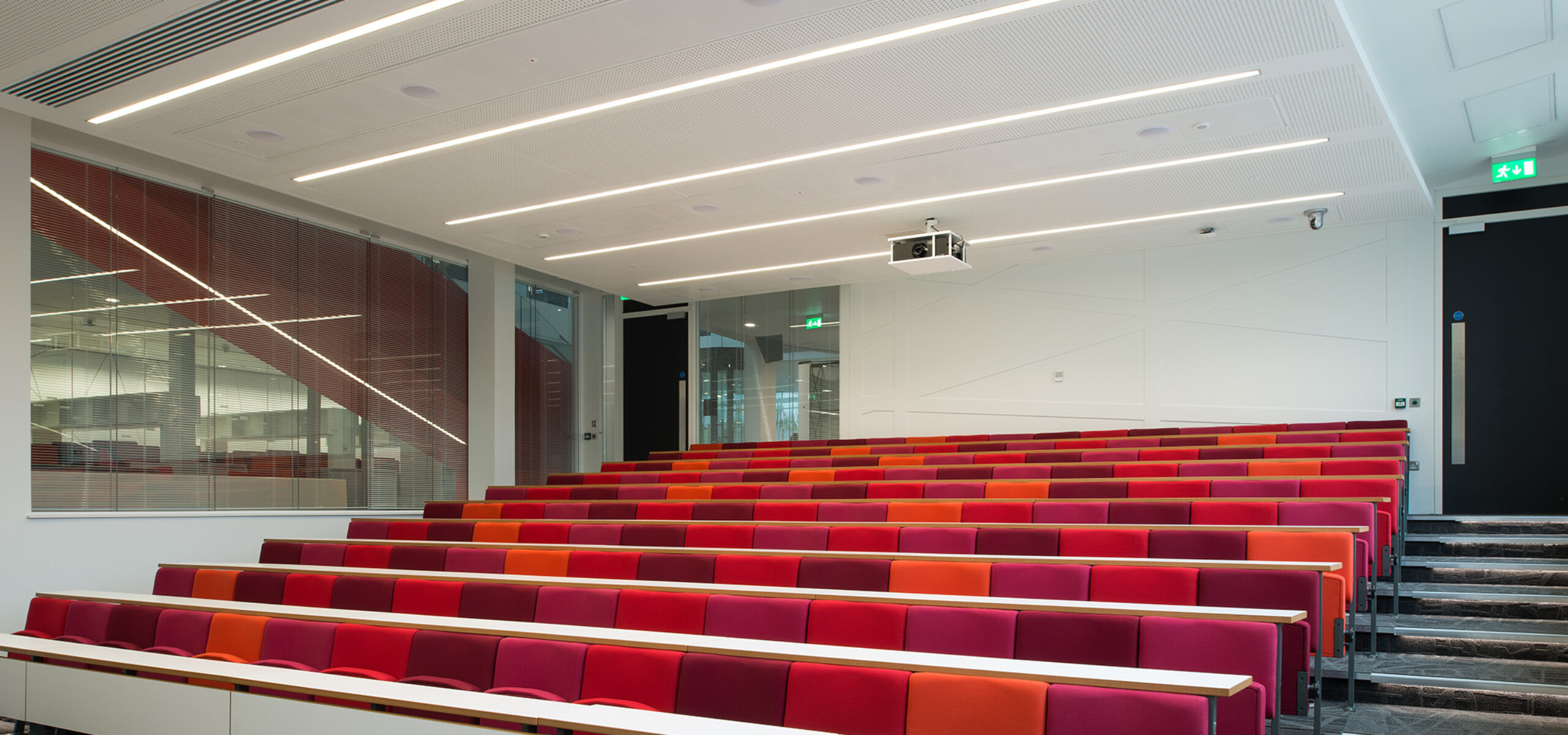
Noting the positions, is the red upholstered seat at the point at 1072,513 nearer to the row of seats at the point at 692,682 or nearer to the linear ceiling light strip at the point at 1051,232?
the row of seats at the point at 692,682

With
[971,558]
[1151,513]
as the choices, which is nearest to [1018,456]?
[1151,513]

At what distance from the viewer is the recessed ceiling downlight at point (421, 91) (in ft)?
13.5

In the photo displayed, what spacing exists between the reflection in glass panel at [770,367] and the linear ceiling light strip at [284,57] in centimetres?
567

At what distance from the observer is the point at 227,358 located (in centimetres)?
615

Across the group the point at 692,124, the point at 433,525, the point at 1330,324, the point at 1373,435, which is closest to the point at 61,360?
the point at 433,525

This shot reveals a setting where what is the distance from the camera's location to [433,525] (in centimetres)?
510

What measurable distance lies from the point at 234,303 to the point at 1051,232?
5.59 meters

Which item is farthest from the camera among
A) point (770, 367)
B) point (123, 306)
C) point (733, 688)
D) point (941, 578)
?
point (770, 367)

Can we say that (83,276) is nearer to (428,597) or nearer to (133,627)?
(133,627)

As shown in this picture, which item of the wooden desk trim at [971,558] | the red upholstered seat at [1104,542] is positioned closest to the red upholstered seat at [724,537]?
the wooden desk trim at [971,558]

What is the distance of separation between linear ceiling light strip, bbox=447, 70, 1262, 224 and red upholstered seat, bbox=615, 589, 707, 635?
2829 millimetres

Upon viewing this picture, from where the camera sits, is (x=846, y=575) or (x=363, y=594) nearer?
(x=846, y=575)

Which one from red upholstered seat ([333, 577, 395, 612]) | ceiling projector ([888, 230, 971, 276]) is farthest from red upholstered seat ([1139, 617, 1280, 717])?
ceiling projector ([888, 230, 971, 276])

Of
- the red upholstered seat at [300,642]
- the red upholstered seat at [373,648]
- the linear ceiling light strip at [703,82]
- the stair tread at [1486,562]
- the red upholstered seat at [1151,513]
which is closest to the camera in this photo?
the red upholstered seat at [373,648]
